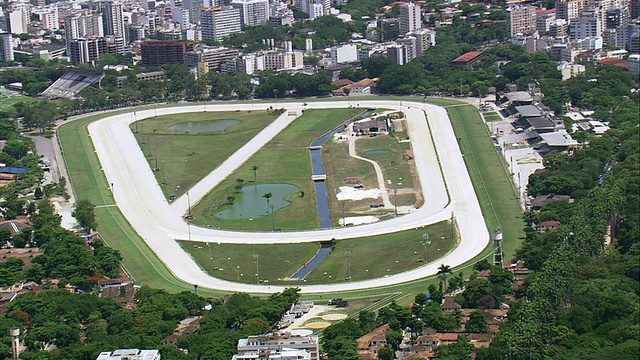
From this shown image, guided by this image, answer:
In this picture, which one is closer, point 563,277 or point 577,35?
point 563,277


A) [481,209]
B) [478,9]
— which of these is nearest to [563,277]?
[481,209]

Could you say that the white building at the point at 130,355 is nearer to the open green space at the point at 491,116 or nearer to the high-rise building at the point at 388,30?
the open green space at the point at 491,116

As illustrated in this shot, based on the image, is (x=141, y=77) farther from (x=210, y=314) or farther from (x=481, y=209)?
(x=210, y=314)

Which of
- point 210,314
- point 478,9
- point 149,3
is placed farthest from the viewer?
point 149,3

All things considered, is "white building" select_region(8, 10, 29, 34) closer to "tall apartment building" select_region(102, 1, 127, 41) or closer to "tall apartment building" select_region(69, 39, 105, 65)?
"tall apartment building" select_region(102, 1, 127, 41)

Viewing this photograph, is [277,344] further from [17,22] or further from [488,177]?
[17,22]

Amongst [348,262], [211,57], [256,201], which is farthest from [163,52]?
[348,262]
